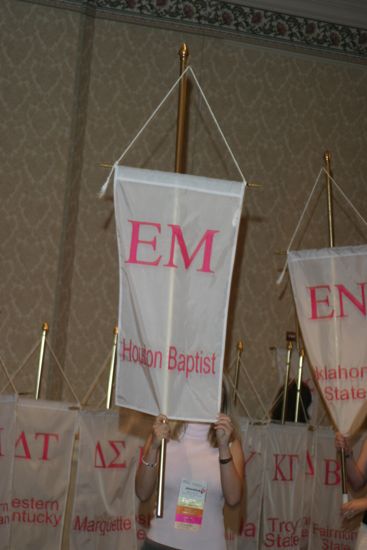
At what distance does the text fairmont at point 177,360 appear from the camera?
2662 mm

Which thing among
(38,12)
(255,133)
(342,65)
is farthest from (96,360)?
(342,65)

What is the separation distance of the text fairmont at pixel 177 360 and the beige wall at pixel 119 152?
217 centimetres

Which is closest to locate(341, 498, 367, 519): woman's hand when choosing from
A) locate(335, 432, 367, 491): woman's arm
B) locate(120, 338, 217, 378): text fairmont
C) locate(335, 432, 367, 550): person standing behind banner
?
locate(335, 432, 367, 550): person standing behind banner

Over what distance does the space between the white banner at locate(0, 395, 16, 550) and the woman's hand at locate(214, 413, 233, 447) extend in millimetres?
1425

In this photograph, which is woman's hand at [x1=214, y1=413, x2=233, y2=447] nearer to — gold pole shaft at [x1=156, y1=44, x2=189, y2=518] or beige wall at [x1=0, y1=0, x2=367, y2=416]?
gold pole shaft at [x1=156, y1=44, x2=189, y2=518]

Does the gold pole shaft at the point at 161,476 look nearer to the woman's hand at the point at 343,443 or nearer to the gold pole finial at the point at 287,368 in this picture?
the woman's hand at the point at 343,443

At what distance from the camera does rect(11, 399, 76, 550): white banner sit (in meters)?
3.78

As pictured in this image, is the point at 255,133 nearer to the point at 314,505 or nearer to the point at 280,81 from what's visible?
the point at 280,81

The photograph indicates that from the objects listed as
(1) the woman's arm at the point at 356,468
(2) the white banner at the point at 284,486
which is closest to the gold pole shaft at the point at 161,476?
(1) the woman's arm at the point at 356,468

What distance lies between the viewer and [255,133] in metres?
5.36

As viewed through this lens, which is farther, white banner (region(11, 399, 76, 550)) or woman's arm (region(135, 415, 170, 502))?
white banner (region(11, 399, 76, 550))

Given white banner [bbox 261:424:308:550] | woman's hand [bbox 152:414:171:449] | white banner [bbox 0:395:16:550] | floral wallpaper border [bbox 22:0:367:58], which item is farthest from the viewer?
floral wallpaper border [bbox 22:0:367:58]

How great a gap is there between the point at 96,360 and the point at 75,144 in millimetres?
1299

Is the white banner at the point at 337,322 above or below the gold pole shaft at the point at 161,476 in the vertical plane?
above
